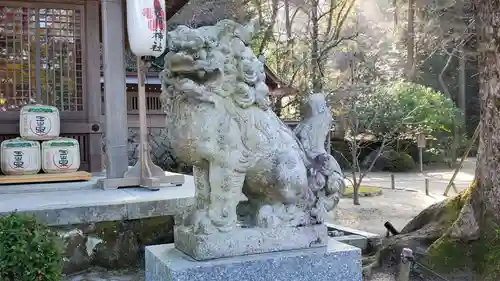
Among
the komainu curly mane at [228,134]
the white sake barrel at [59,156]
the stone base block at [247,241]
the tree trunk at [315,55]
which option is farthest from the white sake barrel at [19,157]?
the tree trunk at [315,55]

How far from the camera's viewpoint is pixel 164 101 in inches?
112

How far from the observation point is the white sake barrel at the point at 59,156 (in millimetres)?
7262

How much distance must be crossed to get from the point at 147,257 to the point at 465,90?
25.7m

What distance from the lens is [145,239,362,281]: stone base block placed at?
2590 mm

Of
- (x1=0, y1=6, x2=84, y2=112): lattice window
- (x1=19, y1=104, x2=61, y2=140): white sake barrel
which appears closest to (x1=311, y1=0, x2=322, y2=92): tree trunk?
(x1=0, y1=6, x2=84, y2=112): lattice window

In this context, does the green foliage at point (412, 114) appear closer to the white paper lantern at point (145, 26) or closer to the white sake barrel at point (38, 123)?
the white sake barrel at point (38, 123)

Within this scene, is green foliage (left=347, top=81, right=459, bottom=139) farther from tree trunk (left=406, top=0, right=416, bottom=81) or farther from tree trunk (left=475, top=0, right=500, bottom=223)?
tree trunk (left=475, top=0, right=500, bottom=223)

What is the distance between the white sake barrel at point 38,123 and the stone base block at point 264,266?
494cm

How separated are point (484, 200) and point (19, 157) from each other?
5.93 m

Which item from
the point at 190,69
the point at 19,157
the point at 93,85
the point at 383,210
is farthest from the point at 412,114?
the point at 190,69

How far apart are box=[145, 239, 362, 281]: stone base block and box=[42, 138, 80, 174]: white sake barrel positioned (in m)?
4.74

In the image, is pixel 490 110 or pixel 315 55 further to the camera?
pixel 315 55

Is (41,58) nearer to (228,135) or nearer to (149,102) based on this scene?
(228,135)

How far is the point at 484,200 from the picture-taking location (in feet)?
17.6
